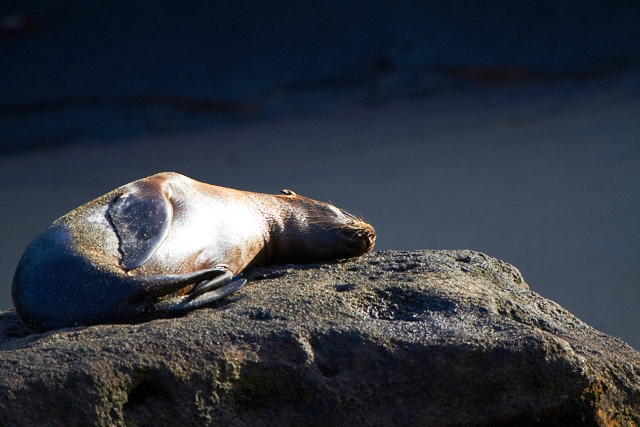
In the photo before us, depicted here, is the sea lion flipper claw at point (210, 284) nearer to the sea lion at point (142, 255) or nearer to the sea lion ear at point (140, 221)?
the sea lion at point (142, 255)

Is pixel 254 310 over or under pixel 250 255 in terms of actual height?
under

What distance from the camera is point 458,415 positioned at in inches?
84.4

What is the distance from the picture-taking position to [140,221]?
249 cm

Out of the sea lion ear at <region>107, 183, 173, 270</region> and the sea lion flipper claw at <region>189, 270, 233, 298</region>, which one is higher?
the sea lion ear at <region>107, 183, 173, 270</region>

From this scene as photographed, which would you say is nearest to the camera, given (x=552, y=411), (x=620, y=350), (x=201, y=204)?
(x=552, y=411)

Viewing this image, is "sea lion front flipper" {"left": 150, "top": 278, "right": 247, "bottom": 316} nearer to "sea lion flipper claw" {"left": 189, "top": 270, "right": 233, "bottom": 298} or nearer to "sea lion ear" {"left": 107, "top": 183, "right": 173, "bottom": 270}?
"sea lion flipper claw" {"left": 189, "top": 270, "right": 233, "bottom": 298}

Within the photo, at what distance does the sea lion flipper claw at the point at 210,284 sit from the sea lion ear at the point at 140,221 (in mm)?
168

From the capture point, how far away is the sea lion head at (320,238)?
3127 mm

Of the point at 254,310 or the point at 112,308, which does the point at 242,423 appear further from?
the point at 112,308

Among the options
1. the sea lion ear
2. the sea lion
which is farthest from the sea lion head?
the sea lion ear

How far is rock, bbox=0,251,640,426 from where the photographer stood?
74.9 inches

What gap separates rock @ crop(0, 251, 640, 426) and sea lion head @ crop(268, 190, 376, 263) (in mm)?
661

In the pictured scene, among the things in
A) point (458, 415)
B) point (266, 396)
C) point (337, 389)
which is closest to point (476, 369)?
point (458, 415)

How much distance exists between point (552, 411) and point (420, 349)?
1.30 feet
